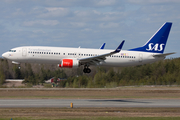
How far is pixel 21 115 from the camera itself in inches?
944

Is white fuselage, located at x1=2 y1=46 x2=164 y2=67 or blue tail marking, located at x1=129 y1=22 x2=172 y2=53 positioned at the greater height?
blue tail marking, located at x1=129 y1=22 x2=172 y2=53

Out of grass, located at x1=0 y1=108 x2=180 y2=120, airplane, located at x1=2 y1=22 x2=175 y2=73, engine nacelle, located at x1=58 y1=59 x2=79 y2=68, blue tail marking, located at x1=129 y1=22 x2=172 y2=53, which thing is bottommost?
grass, located at x1=0 y1=108 x2=180 y2=120

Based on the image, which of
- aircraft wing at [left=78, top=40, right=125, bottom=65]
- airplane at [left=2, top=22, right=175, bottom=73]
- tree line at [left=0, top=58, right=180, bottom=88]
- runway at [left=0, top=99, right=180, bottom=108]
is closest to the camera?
runway at [left=0, top=99, right=180, bottom=108]

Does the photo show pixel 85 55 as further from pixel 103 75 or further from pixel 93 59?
pixel 103 75

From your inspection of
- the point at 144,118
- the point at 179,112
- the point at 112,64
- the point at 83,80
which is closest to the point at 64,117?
the point at 144,118

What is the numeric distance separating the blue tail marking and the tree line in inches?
663

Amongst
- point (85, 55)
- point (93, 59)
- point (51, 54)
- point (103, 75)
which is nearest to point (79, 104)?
point (93, 59)

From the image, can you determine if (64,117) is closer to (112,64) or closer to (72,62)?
(72,62)

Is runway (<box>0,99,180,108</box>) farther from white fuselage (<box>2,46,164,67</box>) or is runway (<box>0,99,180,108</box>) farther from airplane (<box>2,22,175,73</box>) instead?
white fuselage (<box>2,46,164,67</box>)

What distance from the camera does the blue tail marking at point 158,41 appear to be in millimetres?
46125

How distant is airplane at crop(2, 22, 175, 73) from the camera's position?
134 ft

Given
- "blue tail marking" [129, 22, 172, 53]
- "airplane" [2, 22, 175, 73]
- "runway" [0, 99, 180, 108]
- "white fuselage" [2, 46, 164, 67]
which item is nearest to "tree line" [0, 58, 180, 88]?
"blue tail marking" [129, 22, 172, 53]

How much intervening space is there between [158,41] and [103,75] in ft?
76.0

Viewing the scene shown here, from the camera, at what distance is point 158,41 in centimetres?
4688
